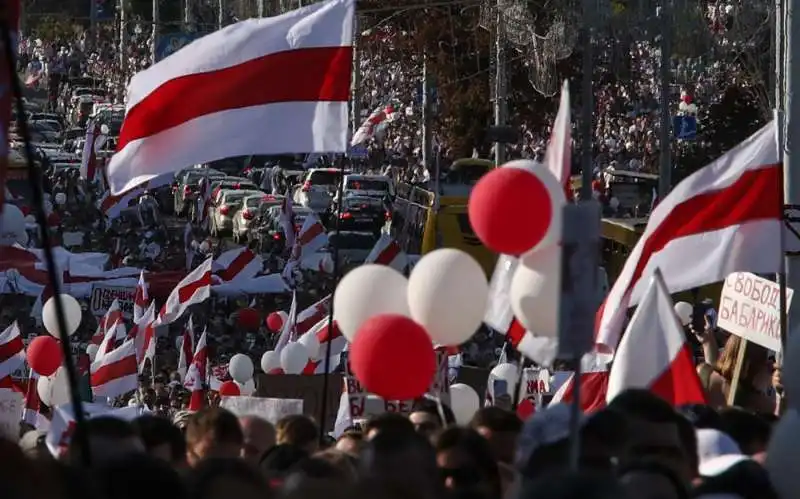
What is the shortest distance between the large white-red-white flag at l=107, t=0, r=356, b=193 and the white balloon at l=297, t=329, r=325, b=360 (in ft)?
18.1

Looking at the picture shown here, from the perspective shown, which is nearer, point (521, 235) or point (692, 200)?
point (521, 235)

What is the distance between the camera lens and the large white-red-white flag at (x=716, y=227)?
9.78 metres

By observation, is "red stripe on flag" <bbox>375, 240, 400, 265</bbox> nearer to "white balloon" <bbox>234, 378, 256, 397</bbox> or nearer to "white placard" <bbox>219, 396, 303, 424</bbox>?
"white balloon" <bbox>234, 378, 256, 397</bbox>

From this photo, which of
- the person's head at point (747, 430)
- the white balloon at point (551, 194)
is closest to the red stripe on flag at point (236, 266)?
the white balloon at point (551, 194)

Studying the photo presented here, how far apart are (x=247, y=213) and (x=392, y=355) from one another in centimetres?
3094

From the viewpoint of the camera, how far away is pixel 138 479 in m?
4.99

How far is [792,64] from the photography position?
40.9 feet

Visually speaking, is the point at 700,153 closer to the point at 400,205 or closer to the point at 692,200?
the point at 400,205

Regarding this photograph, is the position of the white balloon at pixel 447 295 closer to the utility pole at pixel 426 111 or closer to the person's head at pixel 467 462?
the person's head at pixel 467 462

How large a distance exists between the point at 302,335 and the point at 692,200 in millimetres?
7289

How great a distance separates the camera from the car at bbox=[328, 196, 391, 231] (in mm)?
37844

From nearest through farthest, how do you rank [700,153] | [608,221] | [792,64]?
[792,64] → [608,221] → [700,153]

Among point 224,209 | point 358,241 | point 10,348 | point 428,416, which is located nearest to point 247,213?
point 224,209

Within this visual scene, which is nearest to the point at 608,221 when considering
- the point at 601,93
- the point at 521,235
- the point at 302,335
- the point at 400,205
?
the point at 400,205
